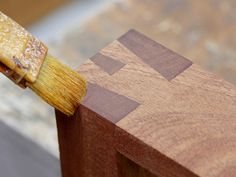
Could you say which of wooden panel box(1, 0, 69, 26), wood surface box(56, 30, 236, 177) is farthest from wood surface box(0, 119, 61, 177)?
wooden panel box(1, 0, 69, 26)

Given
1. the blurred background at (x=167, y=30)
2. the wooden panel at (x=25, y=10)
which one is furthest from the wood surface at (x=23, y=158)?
the wooden panel at (x=25, y=10)

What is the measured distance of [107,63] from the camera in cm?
64

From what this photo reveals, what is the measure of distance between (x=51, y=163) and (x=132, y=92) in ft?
1.36

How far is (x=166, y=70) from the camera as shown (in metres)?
0.63

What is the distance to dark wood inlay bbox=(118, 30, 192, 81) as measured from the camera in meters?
0.63

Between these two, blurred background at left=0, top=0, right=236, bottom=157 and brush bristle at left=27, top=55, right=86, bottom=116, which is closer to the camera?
brush bristle at left=27, top=55, right=86, bottom=116

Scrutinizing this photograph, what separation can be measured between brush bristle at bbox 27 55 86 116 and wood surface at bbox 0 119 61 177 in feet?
1.25

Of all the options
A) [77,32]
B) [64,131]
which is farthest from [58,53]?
[64,131]

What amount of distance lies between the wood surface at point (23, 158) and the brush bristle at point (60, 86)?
15.0 inches

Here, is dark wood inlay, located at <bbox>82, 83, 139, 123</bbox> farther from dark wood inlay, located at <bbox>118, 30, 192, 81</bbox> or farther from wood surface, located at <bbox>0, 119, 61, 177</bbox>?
wood surface, located at <bbox>0, 119, 61, 177</bbox>

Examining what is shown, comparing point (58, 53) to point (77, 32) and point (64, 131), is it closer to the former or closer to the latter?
point (77, 32)

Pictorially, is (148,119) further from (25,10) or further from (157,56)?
(25,10)

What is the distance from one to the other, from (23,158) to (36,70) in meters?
0.48

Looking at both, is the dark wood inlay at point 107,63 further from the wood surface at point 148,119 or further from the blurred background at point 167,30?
the blurred background at point 167,30
